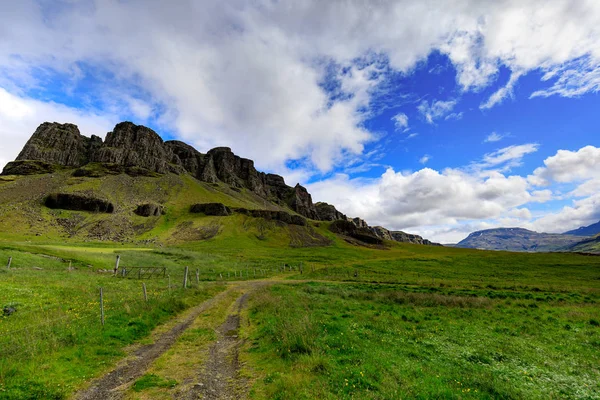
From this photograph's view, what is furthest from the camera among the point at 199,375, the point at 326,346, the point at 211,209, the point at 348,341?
the point at 211,209

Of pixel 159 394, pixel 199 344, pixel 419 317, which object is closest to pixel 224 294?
pixel 199 344

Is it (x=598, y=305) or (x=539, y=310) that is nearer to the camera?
(x=539, y=310)

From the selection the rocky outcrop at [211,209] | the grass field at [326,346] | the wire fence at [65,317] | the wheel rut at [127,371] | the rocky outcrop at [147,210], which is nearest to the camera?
the wheel rut at [127,371]

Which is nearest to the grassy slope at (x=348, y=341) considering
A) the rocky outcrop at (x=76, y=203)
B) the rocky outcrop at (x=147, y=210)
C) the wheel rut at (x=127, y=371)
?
the wheel rut at (x=127, y=371)

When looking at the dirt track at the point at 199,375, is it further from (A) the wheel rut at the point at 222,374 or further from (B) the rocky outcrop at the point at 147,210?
(B) the rocky outcrop at the point at 147,210

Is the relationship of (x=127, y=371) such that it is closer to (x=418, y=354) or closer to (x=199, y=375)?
(x=199, y=375)

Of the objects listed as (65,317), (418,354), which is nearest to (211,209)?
(65,317)

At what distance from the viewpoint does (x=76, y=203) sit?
153125 mm

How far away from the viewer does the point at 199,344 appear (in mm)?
15672

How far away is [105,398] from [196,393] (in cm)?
300

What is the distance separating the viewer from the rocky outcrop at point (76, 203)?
495ft

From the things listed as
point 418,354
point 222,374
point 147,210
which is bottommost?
point 418,354

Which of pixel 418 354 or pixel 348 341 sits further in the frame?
pixel 348 341

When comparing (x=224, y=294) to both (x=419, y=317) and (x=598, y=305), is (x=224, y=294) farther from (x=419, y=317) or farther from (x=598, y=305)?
(x=598, y=305)
